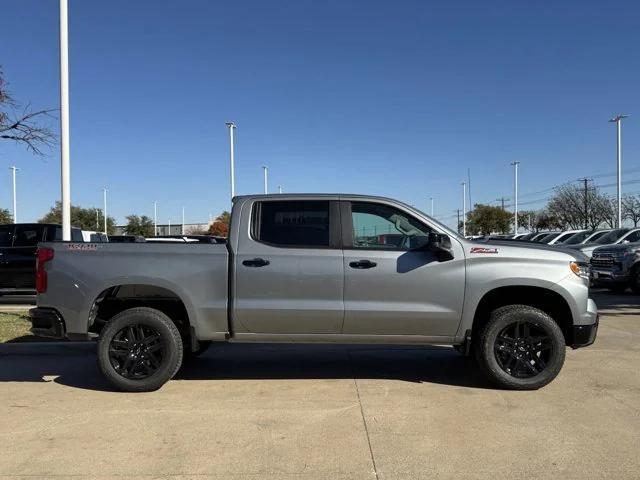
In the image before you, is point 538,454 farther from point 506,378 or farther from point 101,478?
point 101,478

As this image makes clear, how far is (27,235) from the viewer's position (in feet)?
42.2

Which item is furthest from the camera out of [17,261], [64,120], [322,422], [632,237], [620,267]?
[632,237]

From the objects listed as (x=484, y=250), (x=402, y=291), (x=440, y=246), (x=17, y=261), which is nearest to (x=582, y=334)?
(x=484, y=250)

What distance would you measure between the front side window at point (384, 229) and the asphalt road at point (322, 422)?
1.49m

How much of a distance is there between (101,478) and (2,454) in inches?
38.6

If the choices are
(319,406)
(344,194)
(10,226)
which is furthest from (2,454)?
(10,226)

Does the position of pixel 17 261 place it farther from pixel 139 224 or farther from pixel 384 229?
pixel 139 224

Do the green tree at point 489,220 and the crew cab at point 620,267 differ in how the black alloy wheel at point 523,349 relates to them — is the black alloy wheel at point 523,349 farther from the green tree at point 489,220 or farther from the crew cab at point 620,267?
the green tree at point 489,220

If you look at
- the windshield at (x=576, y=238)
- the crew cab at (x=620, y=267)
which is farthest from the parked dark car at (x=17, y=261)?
the windshield at (x=576, y=238)

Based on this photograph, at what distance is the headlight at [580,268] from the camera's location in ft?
18.6

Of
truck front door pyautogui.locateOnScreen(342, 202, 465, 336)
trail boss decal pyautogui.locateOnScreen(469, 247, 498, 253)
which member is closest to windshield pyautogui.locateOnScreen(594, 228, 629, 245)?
trail boss decal pyautogui.locateOnScreen(469, 247, 498, 253)

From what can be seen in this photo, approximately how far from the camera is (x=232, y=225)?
19.4ft

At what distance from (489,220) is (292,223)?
78825 mm

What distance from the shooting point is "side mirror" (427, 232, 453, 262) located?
5.52 meters
